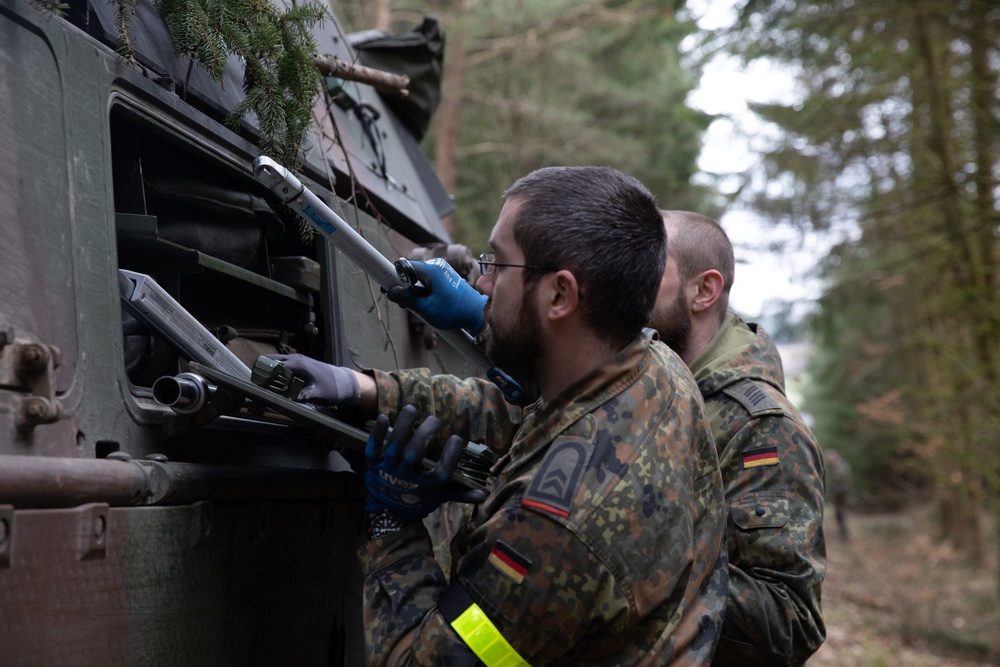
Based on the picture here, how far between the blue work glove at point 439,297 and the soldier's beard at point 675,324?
0.64 m

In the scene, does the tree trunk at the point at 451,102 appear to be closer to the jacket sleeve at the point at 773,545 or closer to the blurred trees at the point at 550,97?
the blurred trees at the point at 550,97

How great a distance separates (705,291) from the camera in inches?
130

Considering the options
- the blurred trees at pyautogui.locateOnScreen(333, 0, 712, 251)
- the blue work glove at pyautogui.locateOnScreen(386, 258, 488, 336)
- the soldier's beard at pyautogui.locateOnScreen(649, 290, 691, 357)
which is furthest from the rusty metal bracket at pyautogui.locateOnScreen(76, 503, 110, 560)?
the blurred trees at pyautogui.locateOnScreen(333, 0, 712, 251)

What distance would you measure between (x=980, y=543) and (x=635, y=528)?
564 inches

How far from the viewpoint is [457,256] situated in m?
3.64

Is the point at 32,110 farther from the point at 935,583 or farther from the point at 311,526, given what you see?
the point at 935,583

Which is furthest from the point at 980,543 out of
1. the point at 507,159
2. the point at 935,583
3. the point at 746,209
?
the point at 507,159

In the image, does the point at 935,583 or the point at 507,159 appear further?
the point at 507,159

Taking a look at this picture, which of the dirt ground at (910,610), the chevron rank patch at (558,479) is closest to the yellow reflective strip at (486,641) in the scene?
the chevron rank patch at (558,479)

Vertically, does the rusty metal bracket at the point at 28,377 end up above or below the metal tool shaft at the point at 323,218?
below

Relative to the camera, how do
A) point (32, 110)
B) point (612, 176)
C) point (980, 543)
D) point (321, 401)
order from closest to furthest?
point (32, 110) → point (612, 176) → point (321, 401) → point (980, 543)

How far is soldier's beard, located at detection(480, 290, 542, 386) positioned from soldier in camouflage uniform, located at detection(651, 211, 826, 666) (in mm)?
824

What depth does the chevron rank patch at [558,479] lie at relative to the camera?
76.2 inches

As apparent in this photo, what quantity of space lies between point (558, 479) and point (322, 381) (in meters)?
0.84
